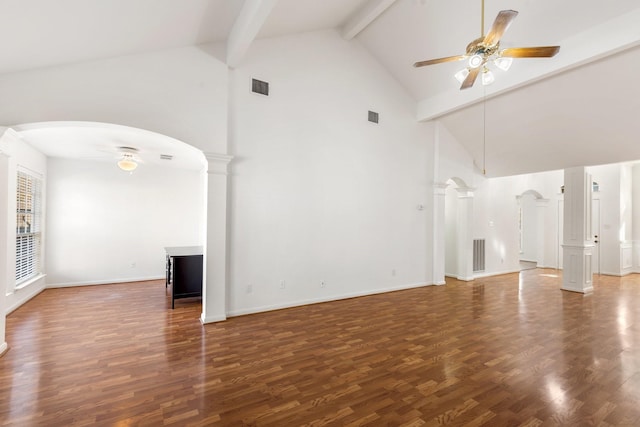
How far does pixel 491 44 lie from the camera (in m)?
2.86

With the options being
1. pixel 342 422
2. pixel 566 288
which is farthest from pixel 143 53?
pixel 566 288

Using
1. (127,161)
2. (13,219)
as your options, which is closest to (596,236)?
(127,161)

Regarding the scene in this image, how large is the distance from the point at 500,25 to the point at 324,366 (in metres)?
3.54

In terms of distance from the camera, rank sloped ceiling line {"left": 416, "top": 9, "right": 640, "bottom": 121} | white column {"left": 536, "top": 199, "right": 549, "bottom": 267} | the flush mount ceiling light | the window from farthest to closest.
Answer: white column {"left": 536, "top": 199, "right": 549, "bottom": 267} → the flush mount ceiling light → the window → sloped ceiling line {"left": 416, "top": 9, "right": 640, "bottom": 121}

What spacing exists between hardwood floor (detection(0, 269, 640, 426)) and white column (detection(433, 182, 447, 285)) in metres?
1.74

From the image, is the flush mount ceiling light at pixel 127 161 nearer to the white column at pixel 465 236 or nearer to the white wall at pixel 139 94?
the white wall at pixel 139 94

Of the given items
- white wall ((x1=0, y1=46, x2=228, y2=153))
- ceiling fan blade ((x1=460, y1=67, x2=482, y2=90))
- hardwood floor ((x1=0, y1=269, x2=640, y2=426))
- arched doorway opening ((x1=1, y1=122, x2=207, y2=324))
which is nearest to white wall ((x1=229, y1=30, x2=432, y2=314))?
white wall ((x1=0, y1=46, x2=228, y2=153))

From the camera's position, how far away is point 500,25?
2.64 metres

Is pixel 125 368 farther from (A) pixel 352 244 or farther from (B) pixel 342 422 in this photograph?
(A) pixel 352 244

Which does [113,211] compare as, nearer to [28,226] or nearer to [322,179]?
[28,226]

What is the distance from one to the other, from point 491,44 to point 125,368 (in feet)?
15.4

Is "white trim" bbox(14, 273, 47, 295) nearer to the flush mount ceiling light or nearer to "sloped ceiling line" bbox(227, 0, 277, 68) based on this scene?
the flush mount ceiling light

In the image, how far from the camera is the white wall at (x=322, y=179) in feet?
14.7

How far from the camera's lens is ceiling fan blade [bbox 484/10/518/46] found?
249cm
